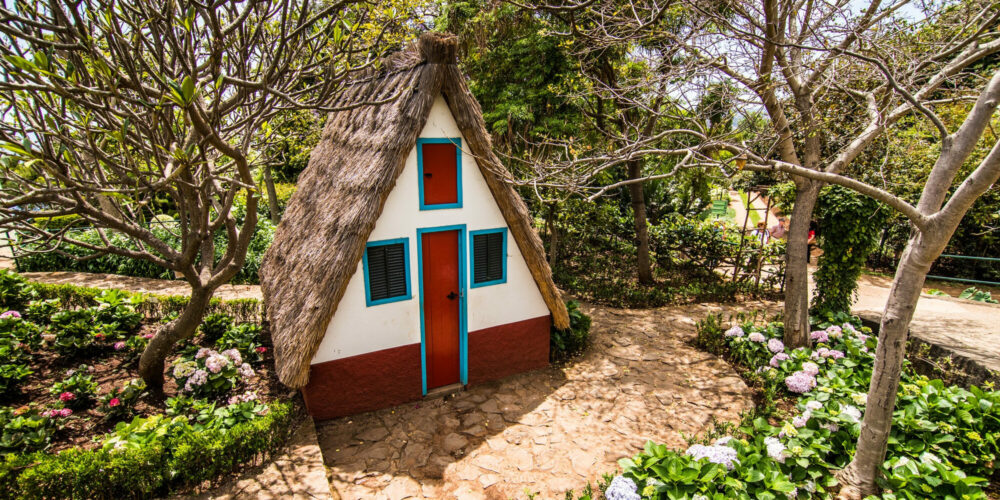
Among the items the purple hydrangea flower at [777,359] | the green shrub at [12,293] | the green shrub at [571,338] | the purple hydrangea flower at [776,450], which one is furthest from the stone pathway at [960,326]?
the green shrub at [12,293]

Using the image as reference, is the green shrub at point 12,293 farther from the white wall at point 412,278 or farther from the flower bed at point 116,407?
the white wall at point 412,278

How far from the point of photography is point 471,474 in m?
4.85

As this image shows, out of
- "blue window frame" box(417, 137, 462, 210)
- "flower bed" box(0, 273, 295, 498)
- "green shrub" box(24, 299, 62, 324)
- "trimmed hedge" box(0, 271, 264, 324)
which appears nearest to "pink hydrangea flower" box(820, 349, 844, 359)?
"blue window frame" box(417, 137, 462, 210)

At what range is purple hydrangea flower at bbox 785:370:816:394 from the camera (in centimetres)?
556

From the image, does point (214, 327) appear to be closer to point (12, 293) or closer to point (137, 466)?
point (137, 466)

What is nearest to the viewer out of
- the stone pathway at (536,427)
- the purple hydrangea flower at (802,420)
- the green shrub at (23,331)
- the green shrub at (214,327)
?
the purple hydrangea flower at (802,420)

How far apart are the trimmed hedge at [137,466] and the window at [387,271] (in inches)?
72.8

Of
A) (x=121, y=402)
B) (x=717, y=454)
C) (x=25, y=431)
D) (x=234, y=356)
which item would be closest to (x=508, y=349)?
(x=717, y=454)

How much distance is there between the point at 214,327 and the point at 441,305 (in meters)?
3.68

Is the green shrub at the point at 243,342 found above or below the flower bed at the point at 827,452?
above

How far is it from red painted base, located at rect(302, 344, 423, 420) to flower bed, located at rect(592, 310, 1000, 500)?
9.56ft

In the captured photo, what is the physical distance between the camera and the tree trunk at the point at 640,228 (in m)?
10.5

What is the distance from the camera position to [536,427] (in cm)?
566

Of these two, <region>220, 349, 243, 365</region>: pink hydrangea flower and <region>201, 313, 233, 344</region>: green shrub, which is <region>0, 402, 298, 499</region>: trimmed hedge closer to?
<region>220, 349, 243, 365</region>: pink hydrangea flower
